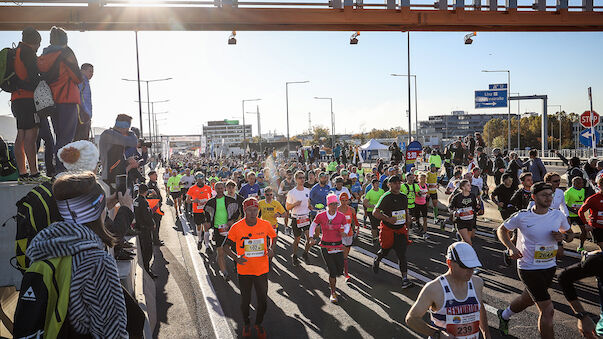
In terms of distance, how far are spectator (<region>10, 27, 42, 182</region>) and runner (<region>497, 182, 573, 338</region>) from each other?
6.35 metres

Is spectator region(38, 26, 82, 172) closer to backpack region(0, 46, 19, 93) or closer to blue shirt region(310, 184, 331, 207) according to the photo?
backpack region(0, 46, 19, 93)

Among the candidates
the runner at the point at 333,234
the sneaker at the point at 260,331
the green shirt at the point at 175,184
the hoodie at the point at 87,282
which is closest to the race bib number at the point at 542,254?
the runner at the point at 333,234

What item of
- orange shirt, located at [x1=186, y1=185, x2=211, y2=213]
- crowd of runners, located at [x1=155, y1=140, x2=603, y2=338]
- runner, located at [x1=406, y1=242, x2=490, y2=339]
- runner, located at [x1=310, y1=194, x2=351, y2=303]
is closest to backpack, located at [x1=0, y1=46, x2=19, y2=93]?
crowd of runners, located at [x1=155, y1=140, x2=603, y2=338]

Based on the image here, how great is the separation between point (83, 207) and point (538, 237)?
5.04 metres

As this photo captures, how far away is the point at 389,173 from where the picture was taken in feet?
45.5

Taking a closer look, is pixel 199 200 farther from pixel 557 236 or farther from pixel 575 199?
pixel 575 199

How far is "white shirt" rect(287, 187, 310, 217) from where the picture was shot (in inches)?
420

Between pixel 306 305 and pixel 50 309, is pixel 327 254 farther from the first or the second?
pixel 50 309

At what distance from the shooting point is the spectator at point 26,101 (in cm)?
531

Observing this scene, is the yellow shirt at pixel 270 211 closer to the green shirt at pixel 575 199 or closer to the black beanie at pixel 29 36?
the black beanie at pixel 29 36

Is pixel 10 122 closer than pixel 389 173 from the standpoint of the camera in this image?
No

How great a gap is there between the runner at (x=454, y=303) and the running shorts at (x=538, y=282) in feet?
6.23

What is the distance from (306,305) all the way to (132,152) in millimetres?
4151

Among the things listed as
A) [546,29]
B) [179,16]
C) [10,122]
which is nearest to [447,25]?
[546,29]
